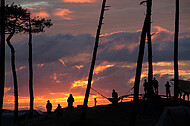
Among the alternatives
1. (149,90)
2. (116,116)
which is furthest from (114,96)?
(149,90)

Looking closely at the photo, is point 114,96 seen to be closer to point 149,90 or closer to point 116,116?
point 116,116

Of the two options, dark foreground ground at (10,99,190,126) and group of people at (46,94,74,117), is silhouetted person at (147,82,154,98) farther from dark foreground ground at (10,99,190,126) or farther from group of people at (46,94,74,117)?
group of people at (46,94,74,117)

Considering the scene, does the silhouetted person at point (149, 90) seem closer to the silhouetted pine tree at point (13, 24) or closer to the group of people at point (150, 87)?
the group of people at point (150, 87)

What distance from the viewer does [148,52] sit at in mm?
40062

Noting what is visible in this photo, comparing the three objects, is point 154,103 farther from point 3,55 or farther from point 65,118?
point 3,55

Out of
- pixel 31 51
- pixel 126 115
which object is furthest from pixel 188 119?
pixel 31 51

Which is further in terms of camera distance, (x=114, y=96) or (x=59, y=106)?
(x=114, y=96)

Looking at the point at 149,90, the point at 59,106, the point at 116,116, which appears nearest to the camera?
the point at 116,116

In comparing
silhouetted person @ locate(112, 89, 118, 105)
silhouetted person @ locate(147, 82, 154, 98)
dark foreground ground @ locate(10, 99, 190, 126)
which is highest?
silhouetted person @ locate(147, 82, 154, 98)

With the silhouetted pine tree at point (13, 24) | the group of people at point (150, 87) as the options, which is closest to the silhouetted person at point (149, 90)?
the group of people at point (150, 87)

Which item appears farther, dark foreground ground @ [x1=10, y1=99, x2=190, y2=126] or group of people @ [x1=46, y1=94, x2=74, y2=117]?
group of people @ [x1=46, y1=94, x2=74, y2=117]

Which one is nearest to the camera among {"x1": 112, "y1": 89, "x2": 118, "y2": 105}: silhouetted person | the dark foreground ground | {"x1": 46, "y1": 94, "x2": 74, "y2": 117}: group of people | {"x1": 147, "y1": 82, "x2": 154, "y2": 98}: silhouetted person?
the dark foreground ground

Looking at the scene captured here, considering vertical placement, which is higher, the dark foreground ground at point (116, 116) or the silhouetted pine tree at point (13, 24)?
the silhouetted pine tree at point (13, 24)

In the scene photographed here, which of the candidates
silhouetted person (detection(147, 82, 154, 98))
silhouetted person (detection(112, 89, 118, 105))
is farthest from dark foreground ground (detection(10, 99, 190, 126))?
silhouetted person (detection(147, 82, 154, 98))
